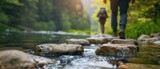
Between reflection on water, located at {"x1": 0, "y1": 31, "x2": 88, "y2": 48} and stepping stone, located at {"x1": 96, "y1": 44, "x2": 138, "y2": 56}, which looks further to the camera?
reflection on water, located at {"x1": 0, "y1": 31, "x2": 88, "y2": 48}

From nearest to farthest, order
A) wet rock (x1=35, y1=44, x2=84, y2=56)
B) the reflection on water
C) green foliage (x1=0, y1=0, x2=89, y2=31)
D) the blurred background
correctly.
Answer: wet rock (x1=35, y1=44, x2=84, y2=56) < the reflection on water < the blurred background < green foliage (x1=0, y1=0, x2=89, y2=31)

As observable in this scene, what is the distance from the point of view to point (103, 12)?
1557cm

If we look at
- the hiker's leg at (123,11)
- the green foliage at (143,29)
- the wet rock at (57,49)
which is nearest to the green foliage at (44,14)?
the green foliage at (143,29)

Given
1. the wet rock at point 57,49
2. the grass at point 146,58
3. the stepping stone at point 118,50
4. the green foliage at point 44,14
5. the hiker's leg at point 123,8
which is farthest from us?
the green foliage at point 44,14

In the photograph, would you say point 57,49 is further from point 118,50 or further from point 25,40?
point 25,40

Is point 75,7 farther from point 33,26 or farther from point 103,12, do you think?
point 103,12

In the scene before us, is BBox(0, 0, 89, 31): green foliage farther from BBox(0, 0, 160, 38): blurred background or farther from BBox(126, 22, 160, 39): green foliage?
BBox(126, 22, 160, 39): green foliage

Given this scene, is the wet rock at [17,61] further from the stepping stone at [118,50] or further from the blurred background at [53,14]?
the blurred background at [53,14]

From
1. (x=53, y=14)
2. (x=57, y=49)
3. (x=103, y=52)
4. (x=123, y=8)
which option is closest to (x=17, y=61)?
(x=57, y=49)

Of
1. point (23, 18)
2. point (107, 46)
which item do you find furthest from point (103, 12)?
point (23, 18)

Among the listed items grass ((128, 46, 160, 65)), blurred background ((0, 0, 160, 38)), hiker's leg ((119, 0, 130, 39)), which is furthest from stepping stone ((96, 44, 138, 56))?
blurred background ((0, 0, 160, 38))

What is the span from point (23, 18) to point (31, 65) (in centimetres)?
5970

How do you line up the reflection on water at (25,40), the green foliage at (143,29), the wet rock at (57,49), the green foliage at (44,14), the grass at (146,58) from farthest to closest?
the green foliage at (44,14), the green foliage at (143,29), the reflection on water at (25,40), the wet rock at (57,49), the grass at (146,58)

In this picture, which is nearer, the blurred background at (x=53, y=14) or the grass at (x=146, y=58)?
the grass at (x=146, y=58)
